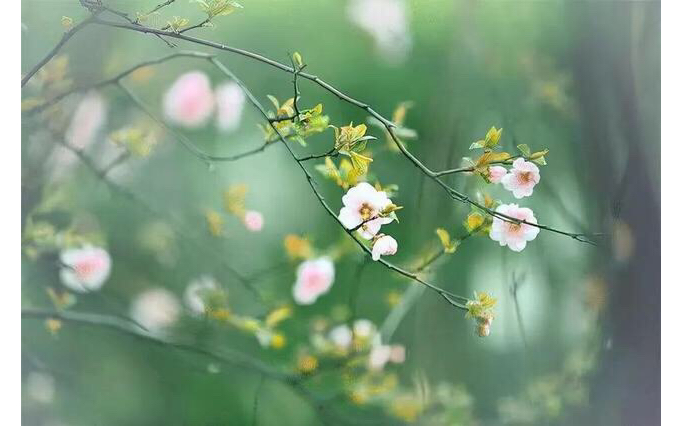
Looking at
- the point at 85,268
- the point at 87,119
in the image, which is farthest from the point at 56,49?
the point at 85,268

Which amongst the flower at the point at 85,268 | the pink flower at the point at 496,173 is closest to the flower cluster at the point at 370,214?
the pink flower at the point at 496,173

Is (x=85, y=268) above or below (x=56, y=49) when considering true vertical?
below

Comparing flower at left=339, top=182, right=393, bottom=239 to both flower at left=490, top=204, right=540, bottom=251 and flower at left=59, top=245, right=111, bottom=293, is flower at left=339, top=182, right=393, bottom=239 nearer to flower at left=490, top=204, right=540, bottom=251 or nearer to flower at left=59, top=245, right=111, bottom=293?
flower at left=490, top=204, right=540, bottom=251

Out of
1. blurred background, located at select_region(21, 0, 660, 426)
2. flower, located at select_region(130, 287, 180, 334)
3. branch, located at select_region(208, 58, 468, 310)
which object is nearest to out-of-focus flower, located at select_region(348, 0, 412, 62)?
blurred background, located at select_region(21, 0, 660, 426)

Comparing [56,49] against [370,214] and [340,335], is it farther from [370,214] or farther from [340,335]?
[340,335]

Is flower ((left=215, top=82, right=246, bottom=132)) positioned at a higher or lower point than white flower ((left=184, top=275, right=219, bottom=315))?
higher
